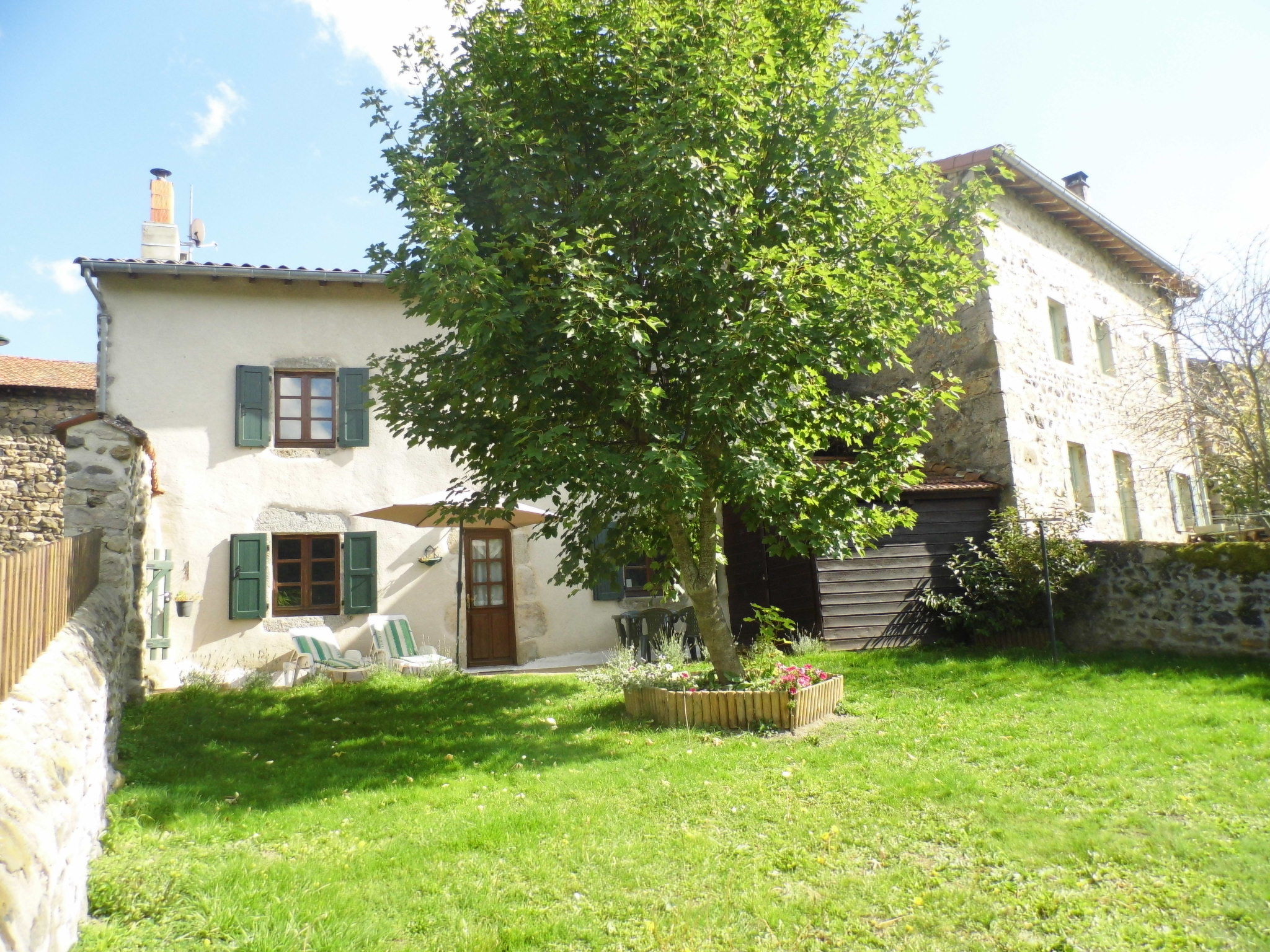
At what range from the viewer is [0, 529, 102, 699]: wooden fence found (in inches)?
126

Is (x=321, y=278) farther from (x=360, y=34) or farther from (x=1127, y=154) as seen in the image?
(x=1127, y=154)

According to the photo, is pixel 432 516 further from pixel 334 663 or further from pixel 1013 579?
pixel 1013 579

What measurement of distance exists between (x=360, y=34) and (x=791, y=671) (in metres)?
6.45

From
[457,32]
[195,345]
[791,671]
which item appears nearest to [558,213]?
[457,32]

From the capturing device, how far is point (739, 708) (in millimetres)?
6586

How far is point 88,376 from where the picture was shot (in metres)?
14.2

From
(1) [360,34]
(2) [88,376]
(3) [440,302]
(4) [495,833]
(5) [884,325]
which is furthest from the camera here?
(2) [88,376]

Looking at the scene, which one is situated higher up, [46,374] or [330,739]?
[46,374]

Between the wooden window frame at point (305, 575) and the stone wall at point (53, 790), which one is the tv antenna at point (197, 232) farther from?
the stone wall at point (53, 790)

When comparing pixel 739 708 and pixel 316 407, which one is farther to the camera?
pixel 316 407

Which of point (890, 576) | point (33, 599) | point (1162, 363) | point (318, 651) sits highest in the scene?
point (1162, 363)

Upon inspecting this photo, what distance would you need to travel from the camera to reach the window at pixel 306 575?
1100 centimetres

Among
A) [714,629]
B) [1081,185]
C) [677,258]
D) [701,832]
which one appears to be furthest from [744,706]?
[1081,185]

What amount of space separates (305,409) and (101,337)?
2.53 metres
